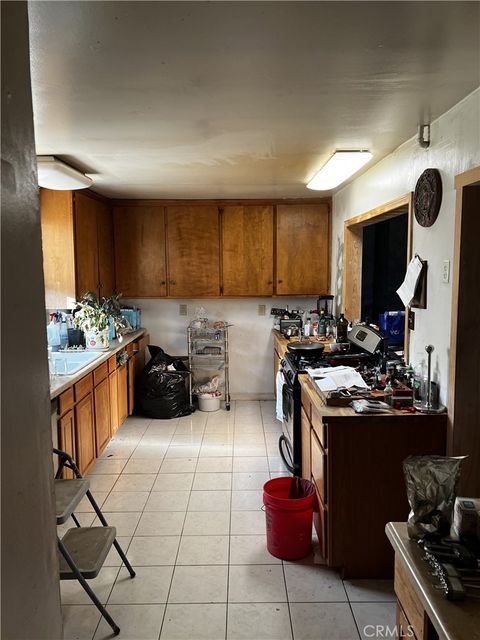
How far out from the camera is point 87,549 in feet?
7.00

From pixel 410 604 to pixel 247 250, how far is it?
4.14m

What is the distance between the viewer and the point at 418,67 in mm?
1729

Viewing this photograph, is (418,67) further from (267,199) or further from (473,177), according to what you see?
(267,199)

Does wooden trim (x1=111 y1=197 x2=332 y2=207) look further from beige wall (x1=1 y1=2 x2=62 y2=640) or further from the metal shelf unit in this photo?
beige wall (x1=1 y1=2 x2=62 y2=640)

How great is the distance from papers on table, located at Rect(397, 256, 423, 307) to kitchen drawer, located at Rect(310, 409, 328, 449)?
2.70 feet

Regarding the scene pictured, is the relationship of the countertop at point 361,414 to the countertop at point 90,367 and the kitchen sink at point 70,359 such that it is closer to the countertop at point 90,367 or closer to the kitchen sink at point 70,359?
the countertop at point 90,367

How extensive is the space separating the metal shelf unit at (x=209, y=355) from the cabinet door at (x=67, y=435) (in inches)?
85.8

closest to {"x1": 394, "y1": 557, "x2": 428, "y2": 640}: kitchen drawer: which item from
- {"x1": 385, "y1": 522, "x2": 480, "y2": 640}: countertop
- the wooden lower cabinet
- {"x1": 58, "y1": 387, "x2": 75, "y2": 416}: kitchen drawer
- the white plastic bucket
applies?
{"x1": 385, "y1": 522, "x2": 480, "y2": 640}: countertop

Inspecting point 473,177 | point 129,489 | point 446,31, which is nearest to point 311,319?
point 129,489

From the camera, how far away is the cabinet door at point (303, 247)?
504 centimetres

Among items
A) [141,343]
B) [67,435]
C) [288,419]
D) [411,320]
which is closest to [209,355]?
[141,343]

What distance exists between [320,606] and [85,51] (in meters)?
2.45
